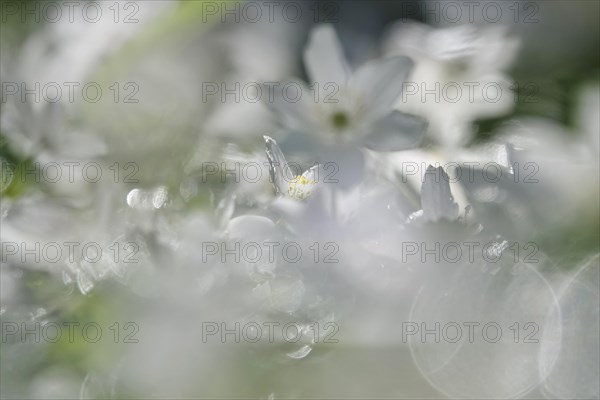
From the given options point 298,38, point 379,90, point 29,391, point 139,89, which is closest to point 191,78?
point 139,89

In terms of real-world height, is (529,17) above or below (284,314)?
below

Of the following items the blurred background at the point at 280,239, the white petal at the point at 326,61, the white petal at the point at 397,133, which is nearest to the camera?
the blurred background at the point at 280,239

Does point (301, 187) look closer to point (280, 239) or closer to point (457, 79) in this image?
point (280, 239)

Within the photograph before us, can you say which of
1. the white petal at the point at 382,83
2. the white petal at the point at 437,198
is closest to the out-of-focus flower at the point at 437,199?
the white petal at the point at 437,198

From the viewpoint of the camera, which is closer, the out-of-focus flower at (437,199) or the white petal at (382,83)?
the out-of-focus flower at (437,199)

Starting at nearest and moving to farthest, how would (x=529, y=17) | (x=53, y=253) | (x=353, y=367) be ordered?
(x=353, y=367), (x=53, y=253), (x=529, y=17)

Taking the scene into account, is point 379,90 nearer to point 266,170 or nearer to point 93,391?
point 266,170

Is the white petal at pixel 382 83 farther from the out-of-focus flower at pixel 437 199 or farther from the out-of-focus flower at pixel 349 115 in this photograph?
the out-of-focus flower at pixel 437 199

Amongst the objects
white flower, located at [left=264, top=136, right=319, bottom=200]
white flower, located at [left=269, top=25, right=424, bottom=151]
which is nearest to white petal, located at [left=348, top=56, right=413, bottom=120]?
white flower, located at [left=269, top=25, right=424, bottom=151]
